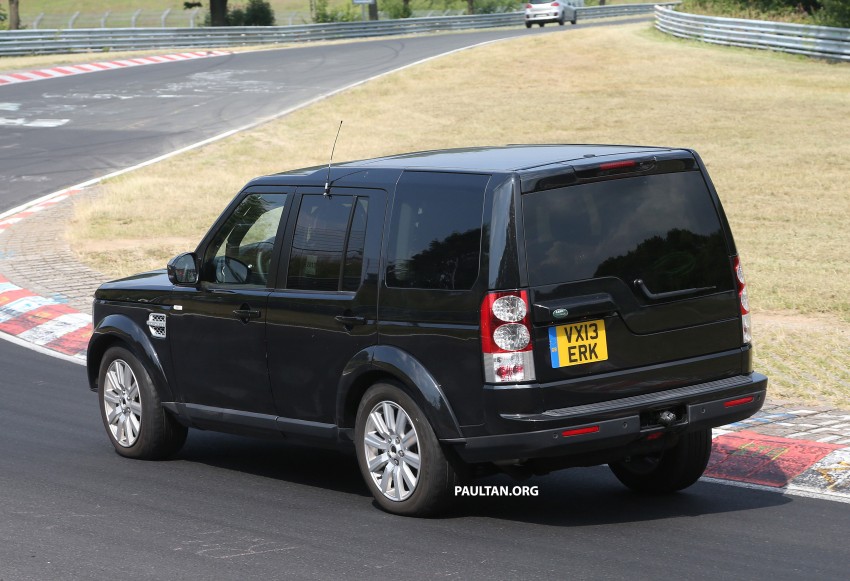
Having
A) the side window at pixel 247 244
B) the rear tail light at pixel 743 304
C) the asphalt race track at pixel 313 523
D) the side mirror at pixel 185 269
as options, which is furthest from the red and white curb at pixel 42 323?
the rear tail light at pixel 743 304

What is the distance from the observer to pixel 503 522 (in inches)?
256

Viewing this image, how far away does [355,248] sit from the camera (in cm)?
678

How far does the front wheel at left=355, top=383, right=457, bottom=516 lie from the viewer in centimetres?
631

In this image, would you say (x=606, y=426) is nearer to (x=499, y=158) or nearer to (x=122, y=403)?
(x=499, y=158)

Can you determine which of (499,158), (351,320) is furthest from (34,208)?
(499,158)

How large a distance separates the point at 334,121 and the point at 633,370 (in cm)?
2482

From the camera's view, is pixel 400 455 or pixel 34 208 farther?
pixel 34 208

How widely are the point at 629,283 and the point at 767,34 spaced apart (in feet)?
122

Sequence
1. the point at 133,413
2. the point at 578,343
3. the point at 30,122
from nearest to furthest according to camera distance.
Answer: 1. the point at 578,343
2. the point at 133,413
3. the point at 30,122

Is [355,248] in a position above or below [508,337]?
above

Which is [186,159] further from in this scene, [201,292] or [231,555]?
[231,555]

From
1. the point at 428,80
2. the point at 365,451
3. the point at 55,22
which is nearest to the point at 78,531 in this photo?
the point at 365,451

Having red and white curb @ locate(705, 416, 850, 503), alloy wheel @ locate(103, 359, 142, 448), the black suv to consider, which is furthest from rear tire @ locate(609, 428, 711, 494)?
alloy wheel @ locate(103, 359, 142, 448)

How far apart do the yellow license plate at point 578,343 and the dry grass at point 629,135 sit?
11.7 feet
